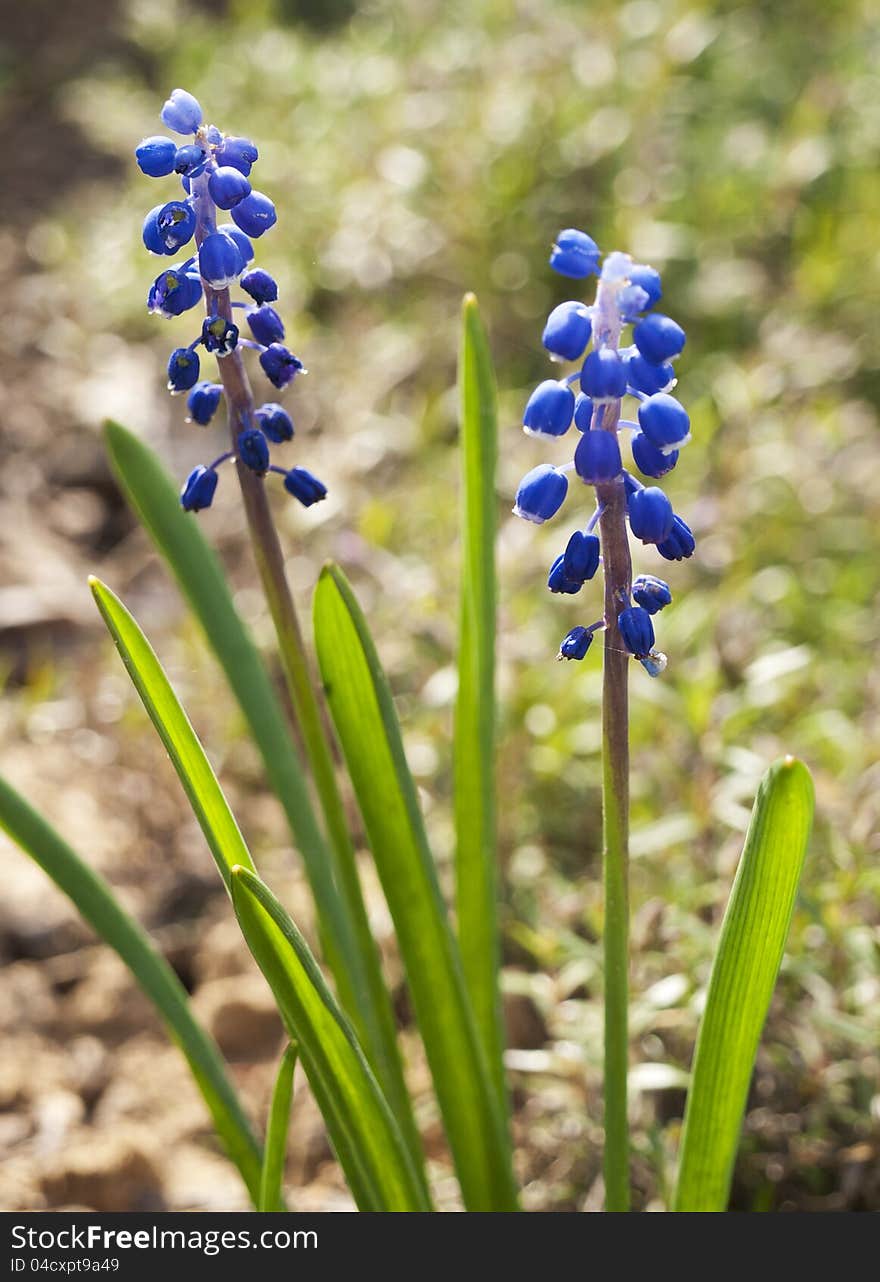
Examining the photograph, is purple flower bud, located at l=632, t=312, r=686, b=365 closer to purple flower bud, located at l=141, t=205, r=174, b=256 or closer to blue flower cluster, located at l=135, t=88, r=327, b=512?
blue flower cluster, located at l=135, t=88, r=327, b=512

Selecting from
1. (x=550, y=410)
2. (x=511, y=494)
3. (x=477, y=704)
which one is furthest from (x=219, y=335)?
(x=511, y=494)

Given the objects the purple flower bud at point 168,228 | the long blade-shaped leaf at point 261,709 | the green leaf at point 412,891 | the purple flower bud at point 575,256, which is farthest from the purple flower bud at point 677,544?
the long blade-shaped leaf at point 261,709

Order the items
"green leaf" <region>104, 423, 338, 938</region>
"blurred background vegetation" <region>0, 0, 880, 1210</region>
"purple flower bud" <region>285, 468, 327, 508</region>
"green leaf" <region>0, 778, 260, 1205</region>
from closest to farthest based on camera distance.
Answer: "purple flower bud" <region>285, 468, 327, 508</region>
"green leaf" <region>0, 778, 260, 1205</region>
"green leaf" <region>104, 423, 338, 938</region>
"blurred background vegetation" <region>0, 0, 880, 1210</region>

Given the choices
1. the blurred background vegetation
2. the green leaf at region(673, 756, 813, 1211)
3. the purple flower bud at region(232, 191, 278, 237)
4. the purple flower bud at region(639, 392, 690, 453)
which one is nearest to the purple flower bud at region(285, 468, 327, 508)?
the purple flower bud at region(232, 191, 278, 237)

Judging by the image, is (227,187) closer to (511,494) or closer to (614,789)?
(614,789)

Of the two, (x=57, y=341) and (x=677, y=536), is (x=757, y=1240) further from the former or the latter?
→ (x=57, y=341)

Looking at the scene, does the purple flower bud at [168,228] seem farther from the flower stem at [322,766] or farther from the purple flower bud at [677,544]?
the purple flower bud at [677,544]

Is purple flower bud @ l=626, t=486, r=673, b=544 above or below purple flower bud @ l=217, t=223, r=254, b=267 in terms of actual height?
below
